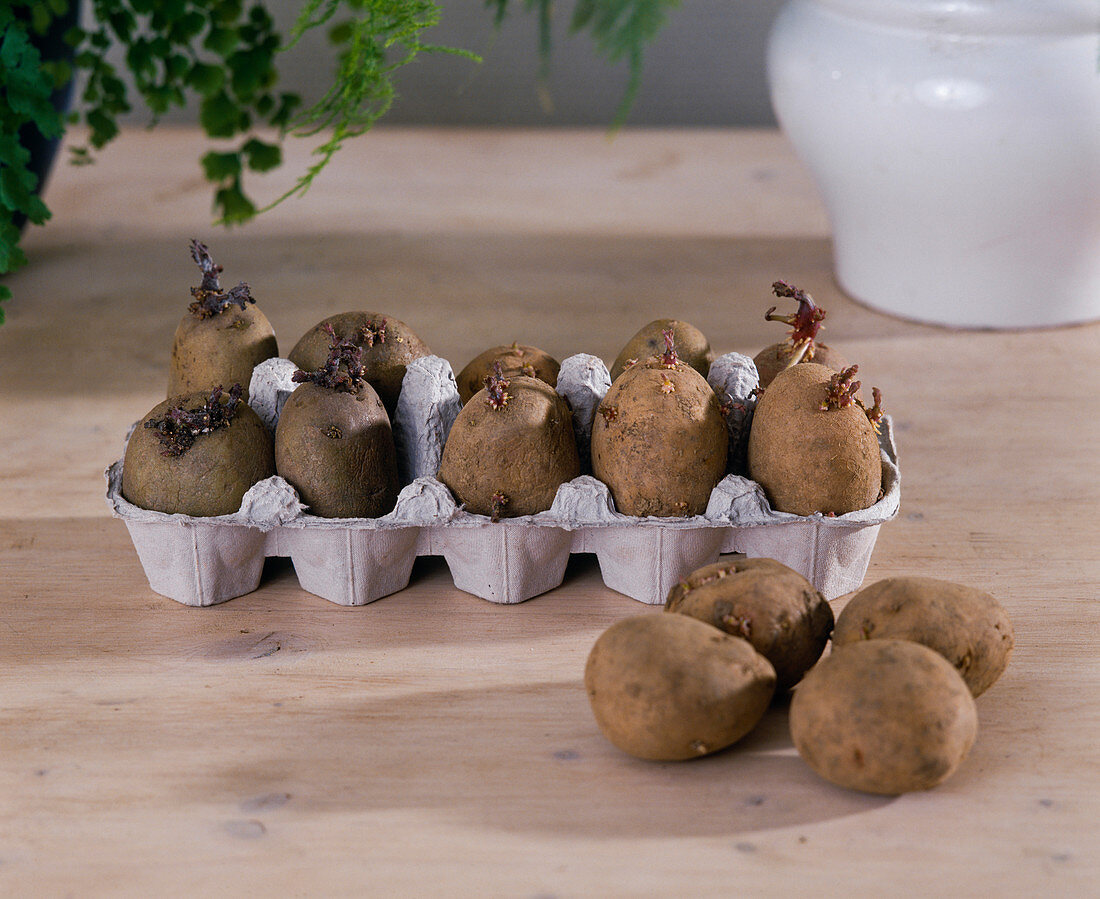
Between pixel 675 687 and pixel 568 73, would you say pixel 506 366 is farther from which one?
pixel 568 73

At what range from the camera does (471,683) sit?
795mm

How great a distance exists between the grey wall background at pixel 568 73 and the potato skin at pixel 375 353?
1.06 metres

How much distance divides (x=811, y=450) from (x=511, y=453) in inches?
7.9

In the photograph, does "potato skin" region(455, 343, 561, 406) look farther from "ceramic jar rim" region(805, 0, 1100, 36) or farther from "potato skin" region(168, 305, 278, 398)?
"ceramic jar rim" region(805, 0, 1100, 36)

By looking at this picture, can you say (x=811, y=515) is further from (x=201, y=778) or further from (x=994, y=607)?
(x=201, y=778)

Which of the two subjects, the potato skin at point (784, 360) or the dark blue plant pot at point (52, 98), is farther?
the dark blue plant pot at point (52, 98)

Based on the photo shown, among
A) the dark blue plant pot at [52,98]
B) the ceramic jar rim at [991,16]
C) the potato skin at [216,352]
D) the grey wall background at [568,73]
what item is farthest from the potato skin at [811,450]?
the grey wall background at [568,73]

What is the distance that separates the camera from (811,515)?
83 cm

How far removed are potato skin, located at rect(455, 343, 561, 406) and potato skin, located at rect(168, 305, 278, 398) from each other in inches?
6.2

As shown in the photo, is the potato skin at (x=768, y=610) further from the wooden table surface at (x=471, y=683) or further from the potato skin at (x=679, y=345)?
the potato skin at (x=679, y=345)

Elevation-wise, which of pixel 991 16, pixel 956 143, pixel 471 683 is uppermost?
pixel 991 16

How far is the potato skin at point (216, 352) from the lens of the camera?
93 cm

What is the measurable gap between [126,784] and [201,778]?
4 centimetres

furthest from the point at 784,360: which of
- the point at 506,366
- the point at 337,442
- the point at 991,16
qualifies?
the point at 991,16
